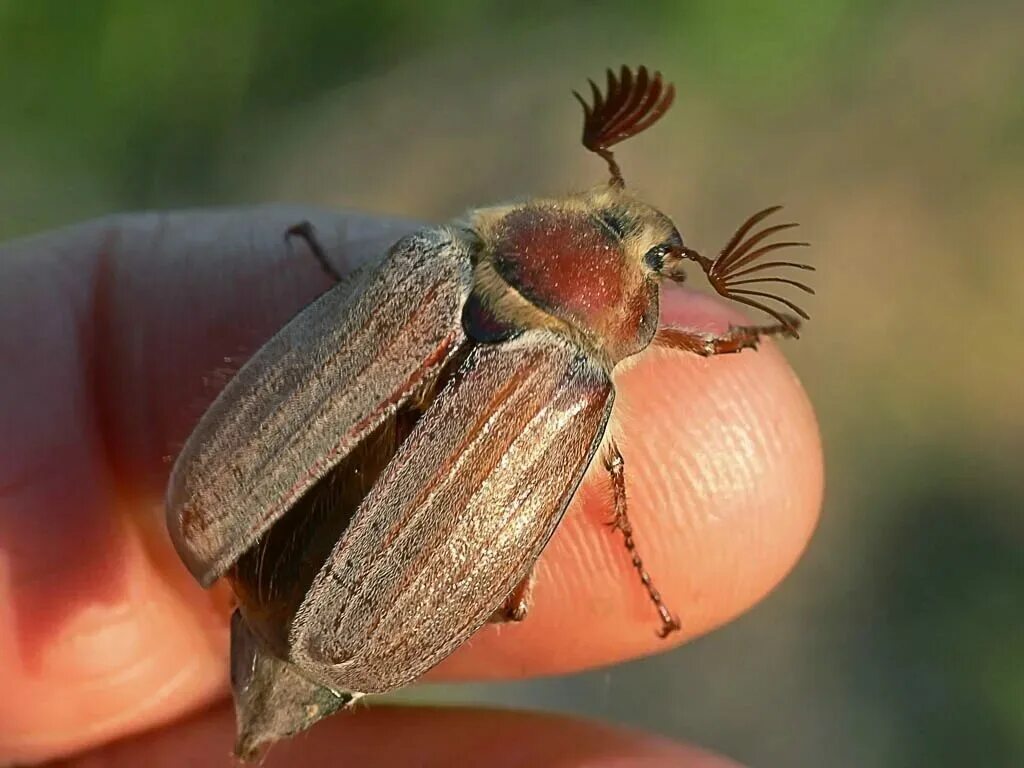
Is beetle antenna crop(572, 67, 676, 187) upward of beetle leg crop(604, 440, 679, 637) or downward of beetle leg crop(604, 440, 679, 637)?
upward

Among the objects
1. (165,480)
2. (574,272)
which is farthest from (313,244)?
(574,272)

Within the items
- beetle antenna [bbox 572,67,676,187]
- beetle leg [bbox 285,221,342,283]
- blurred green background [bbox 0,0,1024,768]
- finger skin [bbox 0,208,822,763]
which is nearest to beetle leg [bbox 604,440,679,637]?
finger skin [bbox 0,208,822,763]

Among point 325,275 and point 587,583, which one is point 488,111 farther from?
point 587,583

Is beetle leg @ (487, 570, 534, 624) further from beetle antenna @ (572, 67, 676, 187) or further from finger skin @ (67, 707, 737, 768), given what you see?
beetle antenna @ (572, 67, 676, 187)

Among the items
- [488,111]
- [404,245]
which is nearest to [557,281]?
[404,245]

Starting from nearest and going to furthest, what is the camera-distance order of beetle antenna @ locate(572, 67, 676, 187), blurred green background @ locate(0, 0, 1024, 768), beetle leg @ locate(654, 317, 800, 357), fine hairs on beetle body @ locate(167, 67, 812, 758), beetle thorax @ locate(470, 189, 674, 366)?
fine hairs on beetle body @ locate(167, 67, 812, 758), beetle thorax @ locate(470, 189, 674, 366), beetle antenna @ locate(572, 67, 676, 187), beetle leg @ locate(654, 317, 800, 357), blurred green background @ locate(0, 0, 1024, 768)

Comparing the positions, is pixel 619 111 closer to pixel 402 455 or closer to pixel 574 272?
pixel 574 272
